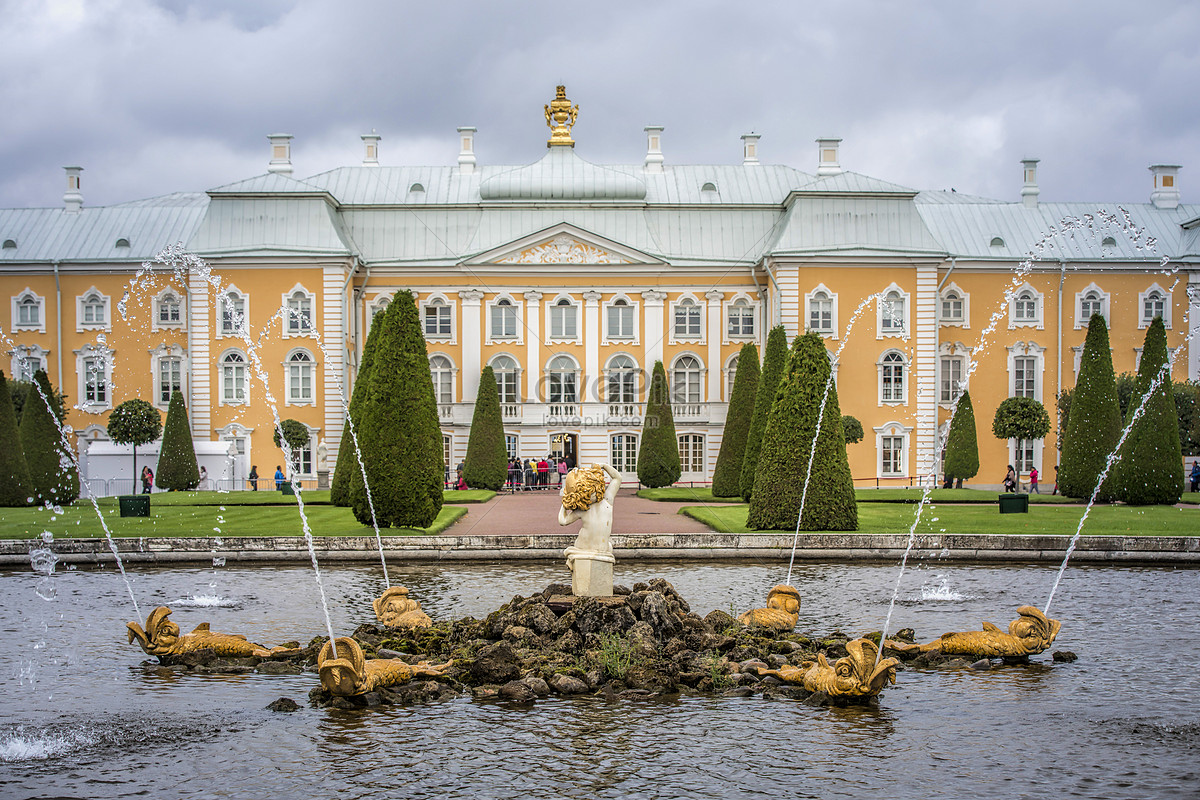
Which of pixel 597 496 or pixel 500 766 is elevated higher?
pixel 597 496

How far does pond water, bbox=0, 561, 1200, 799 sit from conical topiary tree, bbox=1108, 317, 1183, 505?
13531 mm

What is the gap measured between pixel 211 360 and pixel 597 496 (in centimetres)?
3145

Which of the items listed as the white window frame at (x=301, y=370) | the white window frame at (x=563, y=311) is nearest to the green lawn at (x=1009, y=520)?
the white window frame at (x=563, y=311)

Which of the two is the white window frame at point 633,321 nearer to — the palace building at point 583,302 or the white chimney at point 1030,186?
the palace building at point 583,302

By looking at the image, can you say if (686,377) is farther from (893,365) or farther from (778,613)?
(778,613)

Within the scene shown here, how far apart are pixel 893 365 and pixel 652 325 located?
879cm

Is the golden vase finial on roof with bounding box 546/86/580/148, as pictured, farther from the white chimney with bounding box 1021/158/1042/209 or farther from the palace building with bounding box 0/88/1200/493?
the white chimney with bounding box 1021/158/1042/209

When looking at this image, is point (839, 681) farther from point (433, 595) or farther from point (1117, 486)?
point (1117, 486)

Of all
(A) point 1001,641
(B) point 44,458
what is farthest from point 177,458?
(A) point 1001,641

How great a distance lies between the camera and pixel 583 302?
4069 centimetres

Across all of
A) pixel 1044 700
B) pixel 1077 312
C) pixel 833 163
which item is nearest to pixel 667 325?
pixel 833 163

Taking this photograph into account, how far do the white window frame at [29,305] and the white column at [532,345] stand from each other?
1800 cm

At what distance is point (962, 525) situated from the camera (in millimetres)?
19922

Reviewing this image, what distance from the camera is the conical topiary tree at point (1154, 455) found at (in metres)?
24.4
